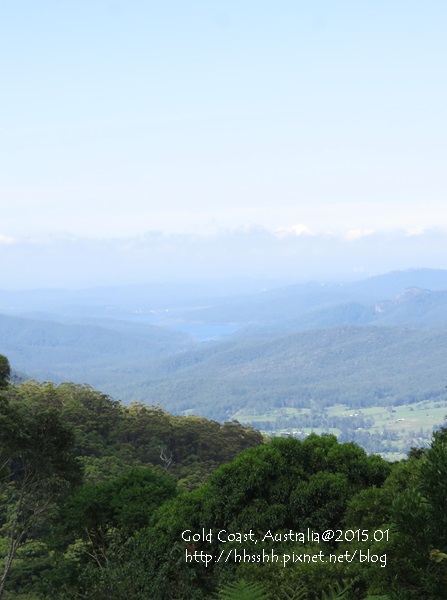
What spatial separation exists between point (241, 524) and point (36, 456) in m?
5.70

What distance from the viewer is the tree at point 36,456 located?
14.0 m

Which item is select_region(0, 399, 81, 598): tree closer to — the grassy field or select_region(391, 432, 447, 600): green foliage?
select_region(391, 432, 447, 600): green foliage

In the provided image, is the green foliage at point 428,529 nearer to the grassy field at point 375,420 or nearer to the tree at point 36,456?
the tree at point 36,456

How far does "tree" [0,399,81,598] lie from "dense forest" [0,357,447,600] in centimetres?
3

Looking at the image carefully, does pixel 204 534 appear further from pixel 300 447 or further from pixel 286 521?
pixel 300 447

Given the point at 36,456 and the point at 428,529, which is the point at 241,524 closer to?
the point at 36,456

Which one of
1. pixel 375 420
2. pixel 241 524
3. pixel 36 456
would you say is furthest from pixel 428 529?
pixel 375 420

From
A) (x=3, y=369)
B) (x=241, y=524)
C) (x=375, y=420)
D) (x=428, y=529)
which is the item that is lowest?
(x=375, y=420)

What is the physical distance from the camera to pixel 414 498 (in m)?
5.27

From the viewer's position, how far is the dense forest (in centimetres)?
709

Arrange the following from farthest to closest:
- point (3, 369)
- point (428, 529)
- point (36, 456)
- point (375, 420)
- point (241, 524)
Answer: point (375, 420) → point (3, 369) → point (36, 456) → point (241, 524) → point (428, 529)

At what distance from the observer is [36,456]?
587 inches

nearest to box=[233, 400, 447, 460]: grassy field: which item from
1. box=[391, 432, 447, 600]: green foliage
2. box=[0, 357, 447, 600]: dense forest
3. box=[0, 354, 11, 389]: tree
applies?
box=[0, 357, 447, 600]: dense forest

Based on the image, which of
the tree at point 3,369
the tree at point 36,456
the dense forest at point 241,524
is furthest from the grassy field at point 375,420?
the tree at point 3,369
